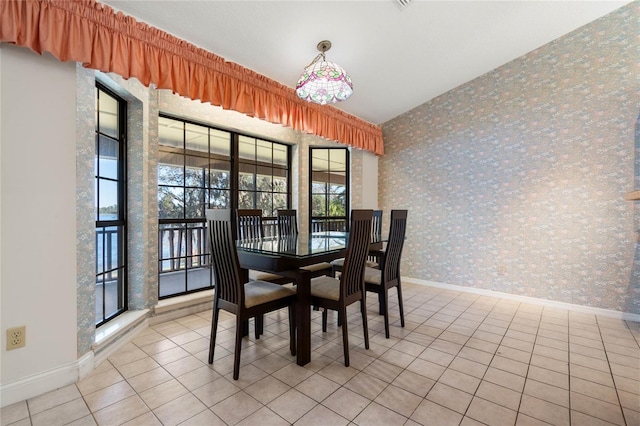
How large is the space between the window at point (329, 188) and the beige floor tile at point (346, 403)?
9.42ft

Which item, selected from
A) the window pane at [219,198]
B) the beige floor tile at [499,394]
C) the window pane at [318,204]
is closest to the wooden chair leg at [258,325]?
the window pane at [219,198]

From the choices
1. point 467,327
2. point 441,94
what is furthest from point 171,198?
point 441,94

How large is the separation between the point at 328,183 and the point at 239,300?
3.02 m

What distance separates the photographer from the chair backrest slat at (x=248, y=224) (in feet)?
10.2

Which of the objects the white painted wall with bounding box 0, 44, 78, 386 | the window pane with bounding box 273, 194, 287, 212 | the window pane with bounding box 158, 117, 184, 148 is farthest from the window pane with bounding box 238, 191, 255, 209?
the white painted wall with bounding box 0, 44, 78, 386

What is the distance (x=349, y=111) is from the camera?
4.41 metres

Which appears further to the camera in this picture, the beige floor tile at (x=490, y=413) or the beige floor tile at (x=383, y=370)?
the beige floor tile at (x=383, y=370)

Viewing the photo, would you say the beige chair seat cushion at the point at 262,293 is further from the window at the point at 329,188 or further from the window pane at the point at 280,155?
the window pane at the point at 280,155

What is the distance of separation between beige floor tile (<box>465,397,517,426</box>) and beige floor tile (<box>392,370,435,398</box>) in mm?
255

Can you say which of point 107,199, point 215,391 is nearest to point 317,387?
point 215,391

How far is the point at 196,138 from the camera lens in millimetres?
3428

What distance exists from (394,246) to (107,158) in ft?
8.72

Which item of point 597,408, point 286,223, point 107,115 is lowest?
point 597,408

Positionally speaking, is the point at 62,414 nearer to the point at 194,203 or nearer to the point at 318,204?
the point at 194,203
